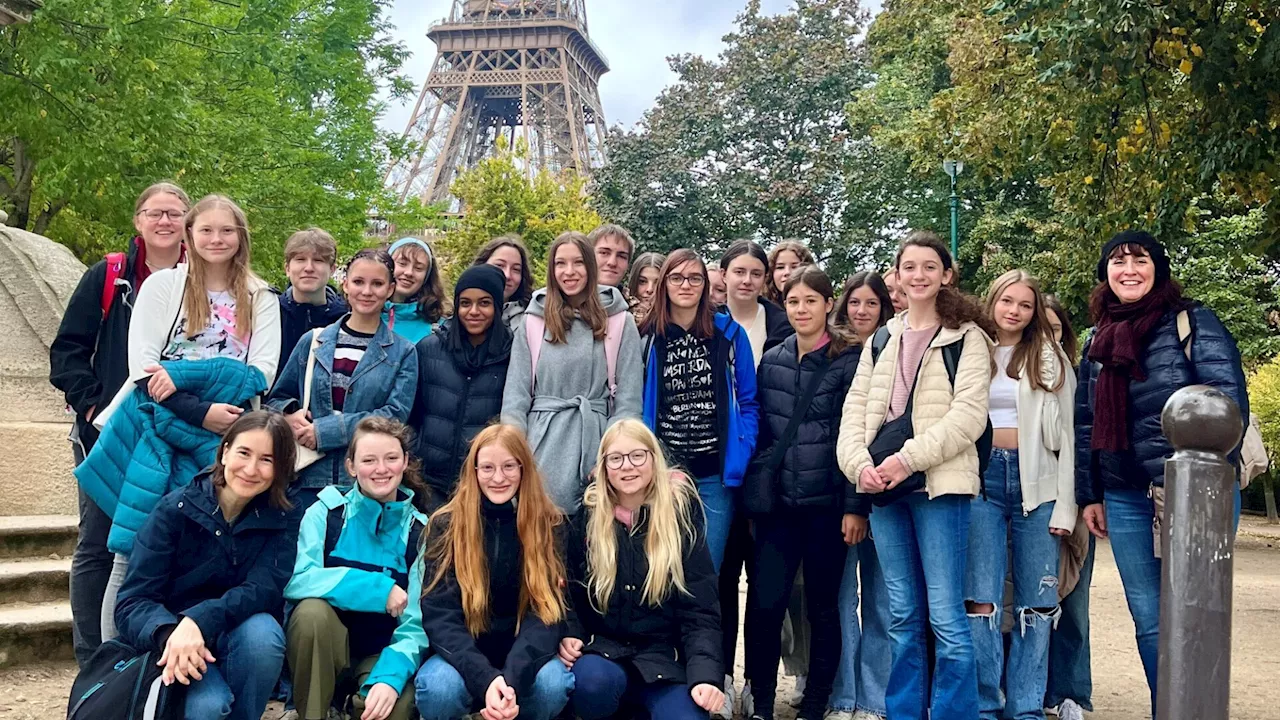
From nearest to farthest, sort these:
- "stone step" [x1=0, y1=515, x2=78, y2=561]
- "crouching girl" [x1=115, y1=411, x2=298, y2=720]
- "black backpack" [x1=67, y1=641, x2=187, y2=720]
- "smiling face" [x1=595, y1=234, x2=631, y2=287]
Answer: "black backpack" [x1=67, y1=641, x2=187, y2=720] → "crouching girl" [x1=115, y1=411, x2=298, y2=720] → "smiling face" [x1=595, y1=234, x2=631, y2=287] → "stone step" [x1=0, y1=515, x2=78, y2=561]

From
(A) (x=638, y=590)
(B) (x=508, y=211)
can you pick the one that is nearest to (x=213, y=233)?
(A) (x=638, y=590)

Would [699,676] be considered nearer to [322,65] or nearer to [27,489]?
[27,489]

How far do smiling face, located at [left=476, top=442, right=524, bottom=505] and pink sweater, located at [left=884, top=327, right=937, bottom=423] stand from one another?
1569 mm

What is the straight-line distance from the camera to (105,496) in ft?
14.0

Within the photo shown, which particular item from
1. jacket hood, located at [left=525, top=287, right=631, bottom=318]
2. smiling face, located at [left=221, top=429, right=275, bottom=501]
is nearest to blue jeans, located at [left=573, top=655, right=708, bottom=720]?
smiling face, located at [left=221, top=429, right=275, bottom=501]

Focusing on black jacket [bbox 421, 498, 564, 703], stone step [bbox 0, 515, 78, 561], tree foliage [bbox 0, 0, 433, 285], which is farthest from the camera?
tree foliage [bbox 0, 0, 433, 285]

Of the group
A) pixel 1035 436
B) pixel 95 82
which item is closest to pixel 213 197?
pixel 1035 436

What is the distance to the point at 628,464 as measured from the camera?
4.28m

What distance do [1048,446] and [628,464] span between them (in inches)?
78.4

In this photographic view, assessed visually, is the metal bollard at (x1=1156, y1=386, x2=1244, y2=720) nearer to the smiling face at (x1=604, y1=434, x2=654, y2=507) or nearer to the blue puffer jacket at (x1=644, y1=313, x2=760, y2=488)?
the smiling face at (x1=604, y1=434, x2=654, y2=507)

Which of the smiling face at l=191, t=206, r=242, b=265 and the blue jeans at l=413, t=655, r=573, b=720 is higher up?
the smiling face at l=191, t=206, r=242, b=265

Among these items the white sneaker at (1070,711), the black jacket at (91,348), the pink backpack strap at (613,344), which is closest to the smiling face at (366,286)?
the black jacket at (91,348)

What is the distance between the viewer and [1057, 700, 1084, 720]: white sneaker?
16.6 feet

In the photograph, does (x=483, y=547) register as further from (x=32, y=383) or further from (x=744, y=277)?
(x=32, y=383)
